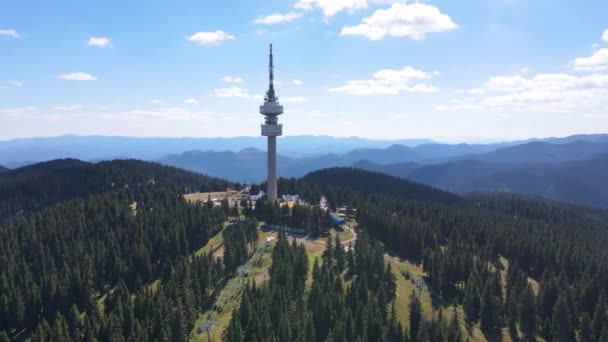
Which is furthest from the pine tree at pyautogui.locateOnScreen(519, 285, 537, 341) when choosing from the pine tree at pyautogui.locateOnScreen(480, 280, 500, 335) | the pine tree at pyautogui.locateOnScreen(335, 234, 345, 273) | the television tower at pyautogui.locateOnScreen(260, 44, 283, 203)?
the television tower at pyautogui.locateOnScreen(260, 44, 283, 203)

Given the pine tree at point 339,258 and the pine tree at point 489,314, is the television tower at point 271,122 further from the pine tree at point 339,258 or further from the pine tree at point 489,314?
the pine tree at point 489,314

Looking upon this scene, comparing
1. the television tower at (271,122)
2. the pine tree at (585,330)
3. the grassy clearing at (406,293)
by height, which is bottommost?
the pine tree at (585,330)

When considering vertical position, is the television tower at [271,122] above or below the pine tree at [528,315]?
above

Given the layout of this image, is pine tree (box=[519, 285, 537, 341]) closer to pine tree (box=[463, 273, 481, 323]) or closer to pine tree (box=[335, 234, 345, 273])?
pine tree (box=[463, 273, 481, 323])

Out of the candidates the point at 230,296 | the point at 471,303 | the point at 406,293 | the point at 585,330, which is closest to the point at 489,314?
the point at 471,303

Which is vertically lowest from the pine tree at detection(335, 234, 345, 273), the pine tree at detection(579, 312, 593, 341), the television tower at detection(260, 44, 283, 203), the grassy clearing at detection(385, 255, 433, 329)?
the pine tree at detection(579, 312, 593, 341)

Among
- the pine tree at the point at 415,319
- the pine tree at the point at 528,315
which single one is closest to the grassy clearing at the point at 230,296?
the pine tree at the point at 415,319

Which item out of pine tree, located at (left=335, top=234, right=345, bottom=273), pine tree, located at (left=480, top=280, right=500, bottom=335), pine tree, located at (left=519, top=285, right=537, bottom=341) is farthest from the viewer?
pine tree, located at (left=335, top=234, right=345, bottom=273)

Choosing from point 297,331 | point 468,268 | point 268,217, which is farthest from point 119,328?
point 468,268

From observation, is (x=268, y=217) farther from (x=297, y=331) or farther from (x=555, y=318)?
(x=555, y=318)

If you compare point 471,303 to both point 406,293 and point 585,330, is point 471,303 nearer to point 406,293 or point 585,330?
point 406,293

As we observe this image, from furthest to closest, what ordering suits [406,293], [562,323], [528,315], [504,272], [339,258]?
[504,272] < [339,258] < [406,293] < [528,315] < [562,323]

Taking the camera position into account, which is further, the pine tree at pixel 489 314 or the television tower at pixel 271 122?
the television tower at pixel 271 122
